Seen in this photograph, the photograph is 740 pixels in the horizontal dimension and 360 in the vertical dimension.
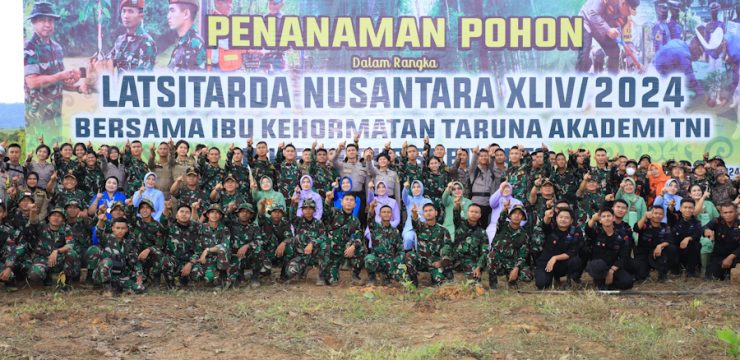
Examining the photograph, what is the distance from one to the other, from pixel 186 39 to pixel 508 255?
20.4 ft

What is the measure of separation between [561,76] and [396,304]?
232 inches

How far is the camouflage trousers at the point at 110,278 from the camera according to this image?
8008 millimetres

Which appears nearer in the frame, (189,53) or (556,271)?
(556,271)

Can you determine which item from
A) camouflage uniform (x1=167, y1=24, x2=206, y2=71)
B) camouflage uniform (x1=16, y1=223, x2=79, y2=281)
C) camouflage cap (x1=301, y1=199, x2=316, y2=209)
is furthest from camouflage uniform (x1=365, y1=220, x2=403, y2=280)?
camouflage uniform (x1=167, y1=24, x2=206, y2=71)

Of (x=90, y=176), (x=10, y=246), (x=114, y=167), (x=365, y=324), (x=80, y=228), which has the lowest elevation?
(x=365, y=324)

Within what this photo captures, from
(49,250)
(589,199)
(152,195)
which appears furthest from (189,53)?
(589,199)

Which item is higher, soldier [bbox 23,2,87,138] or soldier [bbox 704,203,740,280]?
soldier [bbox 23,2,87,138]

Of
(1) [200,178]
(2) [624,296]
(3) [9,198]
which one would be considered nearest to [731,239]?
(2) [624,296]

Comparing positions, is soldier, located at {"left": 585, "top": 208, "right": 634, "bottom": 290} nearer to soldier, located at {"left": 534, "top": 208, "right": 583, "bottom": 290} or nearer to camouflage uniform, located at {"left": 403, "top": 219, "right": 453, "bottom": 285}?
soldier, located at {"left": 534, "top": 208, "right": 583, "bottom": 290}

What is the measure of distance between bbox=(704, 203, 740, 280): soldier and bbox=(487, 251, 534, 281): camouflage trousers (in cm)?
222

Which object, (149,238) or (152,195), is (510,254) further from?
(152,195)

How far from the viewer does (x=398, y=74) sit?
39.0 ft

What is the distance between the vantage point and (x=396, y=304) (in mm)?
7547

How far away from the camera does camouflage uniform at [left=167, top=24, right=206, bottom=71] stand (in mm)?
11781
